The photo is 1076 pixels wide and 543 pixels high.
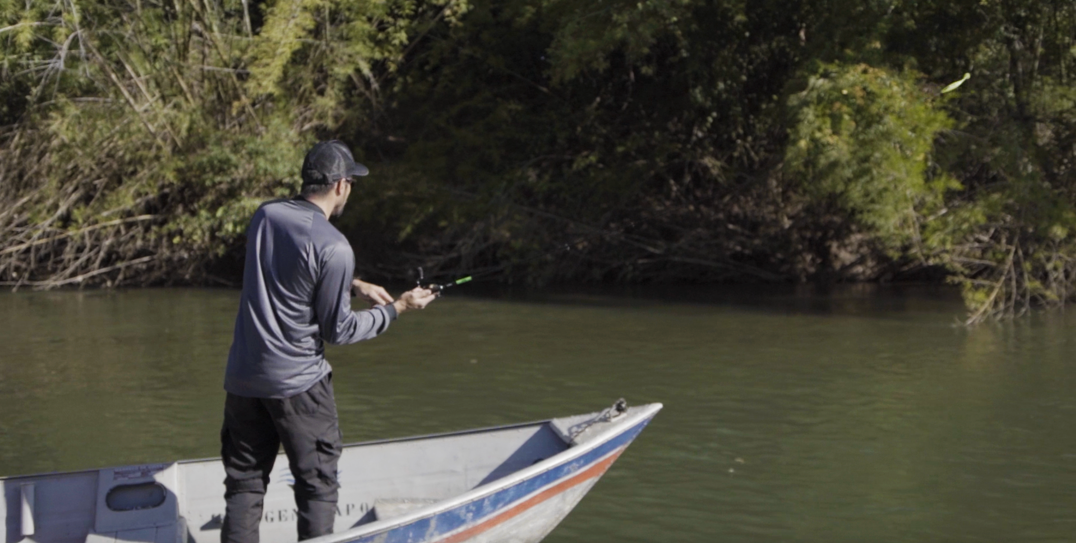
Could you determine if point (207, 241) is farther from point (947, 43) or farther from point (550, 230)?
point (947, 43)

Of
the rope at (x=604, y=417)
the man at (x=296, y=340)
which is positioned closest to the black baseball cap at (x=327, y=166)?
the man at (x=296, y=340)

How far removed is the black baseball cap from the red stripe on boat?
1542 millimetres

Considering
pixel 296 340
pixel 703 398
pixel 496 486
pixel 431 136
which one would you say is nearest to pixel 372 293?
pixel 296 340

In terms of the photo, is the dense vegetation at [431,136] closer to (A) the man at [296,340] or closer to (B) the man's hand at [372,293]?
(B) the man's hand at [372,293]

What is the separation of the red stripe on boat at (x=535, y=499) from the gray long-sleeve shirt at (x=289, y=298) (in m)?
0.99

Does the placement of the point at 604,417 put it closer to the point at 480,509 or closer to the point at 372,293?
the point at 480,509

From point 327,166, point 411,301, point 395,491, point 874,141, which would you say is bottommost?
point 395,491

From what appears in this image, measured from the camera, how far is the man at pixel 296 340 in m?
4.50

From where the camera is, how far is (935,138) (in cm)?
1405

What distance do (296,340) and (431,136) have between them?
583 inches

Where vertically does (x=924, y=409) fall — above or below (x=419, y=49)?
below

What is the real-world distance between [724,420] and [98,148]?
12294mm

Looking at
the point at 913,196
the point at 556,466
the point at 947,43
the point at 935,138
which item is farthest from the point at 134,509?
the point at 947,43

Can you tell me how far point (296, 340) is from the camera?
180 inches
